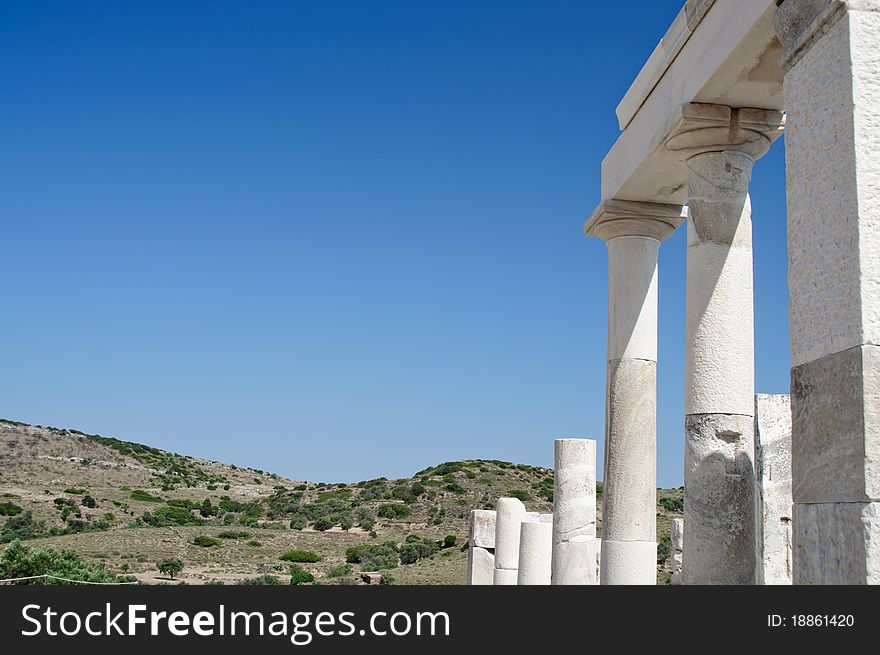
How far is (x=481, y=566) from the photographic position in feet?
94.5

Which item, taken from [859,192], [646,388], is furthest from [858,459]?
[646,388]

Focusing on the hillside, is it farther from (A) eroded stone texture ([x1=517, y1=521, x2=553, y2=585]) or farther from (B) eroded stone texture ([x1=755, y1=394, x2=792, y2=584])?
(B) eroded stone texture ([x1=755, y1=394, x2=792, y2=584])

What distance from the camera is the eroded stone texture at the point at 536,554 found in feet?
74.4

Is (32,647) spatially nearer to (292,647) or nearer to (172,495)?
(292,647)

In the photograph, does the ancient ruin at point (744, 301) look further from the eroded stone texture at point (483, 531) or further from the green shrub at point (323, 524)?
the green shrub at point (323, 524)

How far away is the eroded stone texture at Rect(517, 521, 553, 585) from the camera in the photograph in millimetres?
22688

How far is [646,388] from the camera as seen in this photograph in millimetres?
15367

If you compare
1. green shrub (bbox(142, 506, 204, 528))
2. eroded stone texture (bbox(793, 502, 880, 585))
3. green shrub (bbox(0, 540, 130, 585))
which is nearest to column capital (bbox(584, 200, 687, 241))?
eroded stone texture (bbox(793, 502, 880, 585))

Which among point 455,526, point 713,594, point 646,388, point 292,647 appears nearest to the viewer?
point 292,647

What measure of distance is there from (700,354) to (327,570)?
1477 inches

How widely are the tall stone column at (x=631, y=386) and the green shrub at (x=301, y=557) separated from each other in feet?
118

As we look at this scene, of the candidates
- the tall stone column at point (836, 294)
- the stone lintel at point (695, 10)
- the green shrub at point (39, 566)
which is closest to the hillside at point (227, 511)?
the green shrub at point (39, 566)

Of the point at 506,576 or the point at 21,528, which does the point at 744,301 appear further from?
the point at 21,528

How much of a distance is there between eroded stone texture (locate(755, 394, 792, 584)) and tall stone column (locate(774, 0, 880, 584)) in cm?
343
